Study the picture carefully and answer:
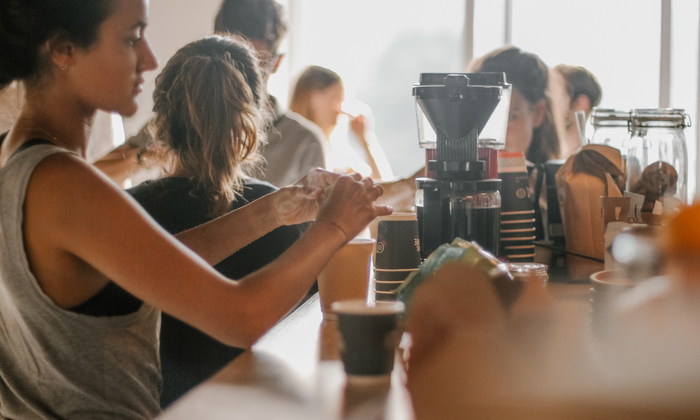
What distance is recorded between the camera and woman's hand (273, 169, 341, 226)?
114 centimetres

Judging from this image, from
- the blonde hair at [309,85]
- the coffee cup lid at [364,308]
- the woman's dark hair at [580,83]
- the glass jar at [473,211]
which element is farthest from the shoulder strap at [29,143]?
the woman's dark hair at [580,83]

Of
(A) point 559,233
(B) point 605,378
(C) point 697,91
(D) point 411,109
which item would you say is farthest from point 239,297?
(C) point 697,91

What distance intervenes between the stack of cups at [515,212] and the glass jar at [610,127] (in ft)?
0.69

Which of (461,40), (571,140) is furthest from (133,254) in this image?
(461,40)

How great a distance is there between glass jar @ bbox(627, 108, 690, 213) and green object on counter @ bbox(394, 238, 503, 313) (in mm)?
514

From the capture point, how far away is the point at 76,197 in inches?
31.5

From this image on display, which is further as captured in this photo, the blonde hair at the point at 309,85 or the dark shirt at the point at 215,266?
the blonde hair at the point at 309,85

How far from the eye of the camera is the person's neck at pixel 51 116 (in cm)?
92

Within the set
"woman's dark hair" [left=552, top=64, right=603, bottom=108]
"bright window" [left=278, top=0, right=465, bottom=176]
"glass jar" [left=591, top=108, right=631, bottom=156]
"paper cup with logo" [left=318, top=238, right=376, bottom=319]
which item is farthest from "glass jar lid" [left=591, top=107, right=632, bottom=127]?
"bright window" [left=278, top=0, right=465, bottom=176]

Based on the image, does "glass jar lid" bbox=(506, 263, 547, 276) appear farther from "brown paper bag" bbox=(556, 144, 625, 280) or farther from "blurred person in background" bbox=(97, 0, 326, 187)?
"blurred person in background" bbox=(97, 0, 326, 187)

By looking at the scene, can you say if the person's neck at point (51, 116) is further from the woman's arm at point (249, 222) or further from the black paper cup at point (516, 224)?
the black paper cup at point (516, 224)

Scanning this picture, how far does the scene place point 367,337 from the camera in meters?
0.64

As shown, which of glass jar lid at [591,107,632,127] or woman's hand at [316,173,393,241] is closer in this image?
woman's hand at [316,173,393,241]

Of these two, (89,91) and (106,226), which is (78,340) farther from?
(89,91)
